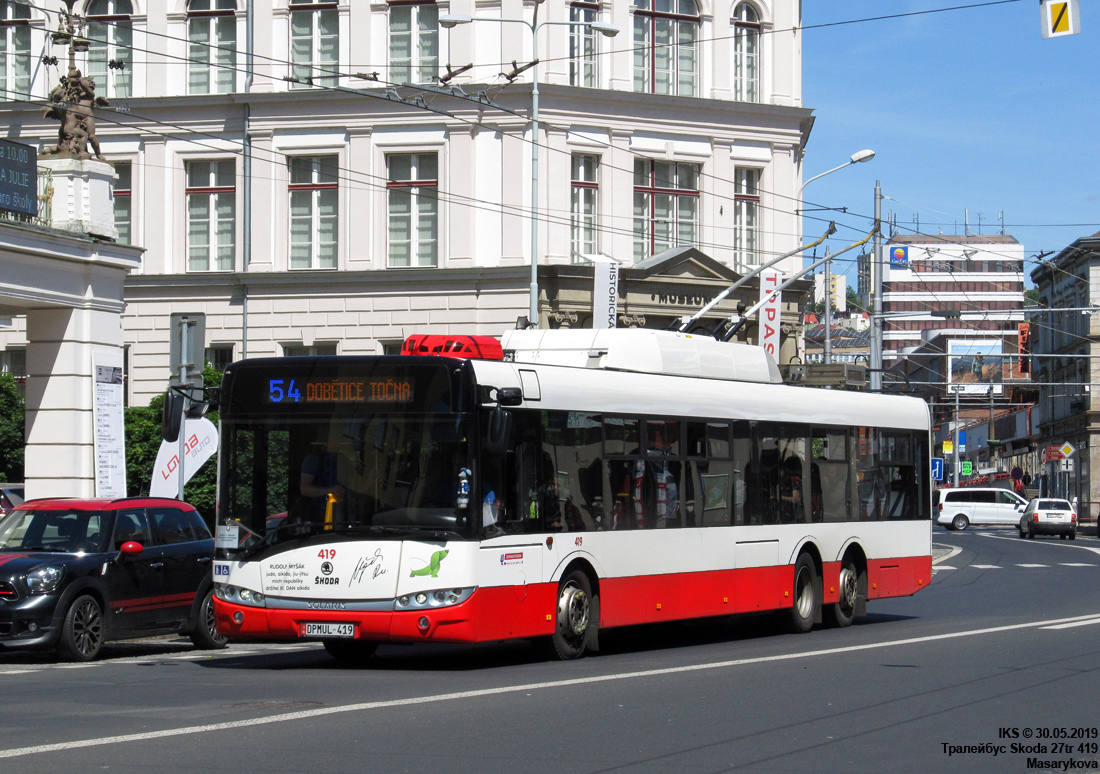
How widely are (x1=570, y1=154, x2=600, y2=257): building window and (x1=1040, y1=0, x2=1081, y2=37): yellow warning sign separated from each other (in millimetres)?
20938

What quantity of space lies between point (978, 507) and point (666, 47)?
3522cm

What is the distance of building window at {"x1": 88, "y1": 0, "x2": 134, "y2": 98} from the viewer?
134 feet

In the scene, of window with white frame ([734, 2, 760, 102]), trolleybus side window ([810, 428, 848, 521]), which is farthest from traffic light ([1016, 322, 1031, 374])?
trolleybus side window ([810, 428, 848, 521])

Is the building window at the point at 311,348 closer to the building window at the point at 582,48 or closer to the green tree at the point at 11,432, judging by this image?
the green tree at the point at 11,432

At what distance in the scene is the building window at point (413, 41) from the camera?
39.8 metres

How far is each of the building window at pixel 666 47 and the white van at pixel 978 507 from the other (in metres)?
33.5

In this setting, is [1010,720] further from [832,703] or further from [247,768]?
[247,768]

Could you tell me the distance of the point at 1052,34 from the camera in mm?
19422

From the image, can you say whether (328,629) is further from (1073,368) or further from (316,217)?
(1073,368)

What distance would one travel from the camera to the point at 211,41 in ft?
133

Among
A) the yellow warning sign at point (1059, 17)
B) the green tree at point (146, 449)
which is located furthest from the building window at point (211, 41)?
the yellow warning sign at point (1059, 17)

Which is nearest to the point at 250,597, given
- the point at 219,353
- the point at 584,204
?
the point at 584,204

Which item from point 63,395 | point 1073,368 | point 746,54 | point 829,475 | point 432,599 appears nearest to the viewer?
point 432,599

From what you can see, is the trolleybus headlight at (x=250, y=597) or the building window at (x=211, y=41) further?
the building window at (x=211, y=41)
